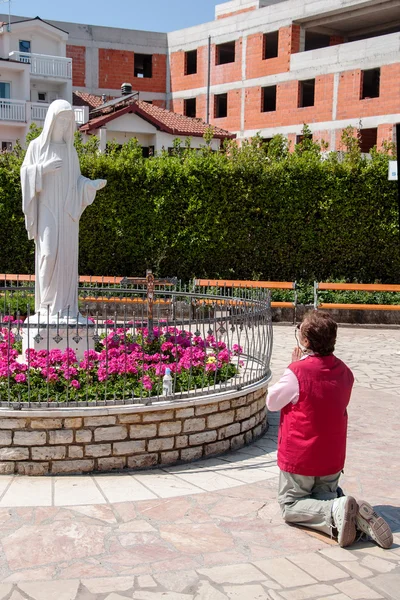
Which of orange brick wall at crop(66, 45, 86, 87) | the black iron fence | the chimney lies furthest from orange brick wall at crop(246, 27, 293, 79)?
the black iron fence

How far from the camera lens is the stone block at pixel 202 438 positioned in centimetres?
638

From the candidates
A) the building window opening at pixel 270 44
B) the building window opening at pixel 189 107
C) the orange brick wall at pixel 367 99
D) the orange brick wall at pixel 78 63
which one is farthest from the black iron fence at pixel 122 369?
the orange brick wall at pixel 78 63

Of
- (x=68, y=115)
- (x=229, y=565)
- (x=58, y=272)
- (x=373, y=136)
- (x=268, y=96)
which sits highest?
(x=268, y=96)

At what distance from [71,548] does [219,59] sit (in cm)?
3556

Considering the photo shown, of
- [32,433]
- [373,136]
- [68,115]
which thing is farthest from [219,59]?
[32,433]

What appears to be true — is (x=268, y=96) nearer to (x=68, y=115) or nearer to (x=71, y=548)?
(x=68, y=115)

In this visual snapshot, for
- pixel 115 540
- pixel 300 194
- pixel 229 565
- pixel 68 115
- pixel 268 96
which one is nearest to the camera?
pixel 229 565

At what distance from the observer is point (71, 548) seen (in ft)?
15.0

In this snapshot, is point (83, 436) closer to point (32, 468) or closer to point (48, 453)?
point (48, 453)

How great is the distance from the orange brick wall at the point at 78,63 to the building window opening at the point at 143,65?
337 cm

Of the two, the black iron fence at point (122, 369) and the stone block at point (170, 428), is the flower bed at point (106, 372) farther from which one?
the stone block at point (170, 428)

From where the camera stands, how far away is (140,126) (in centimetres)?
3225

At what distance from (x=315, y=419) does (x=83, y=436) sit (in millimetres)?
2108

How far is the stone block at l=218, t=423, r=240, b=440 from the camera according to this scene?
260 inches
